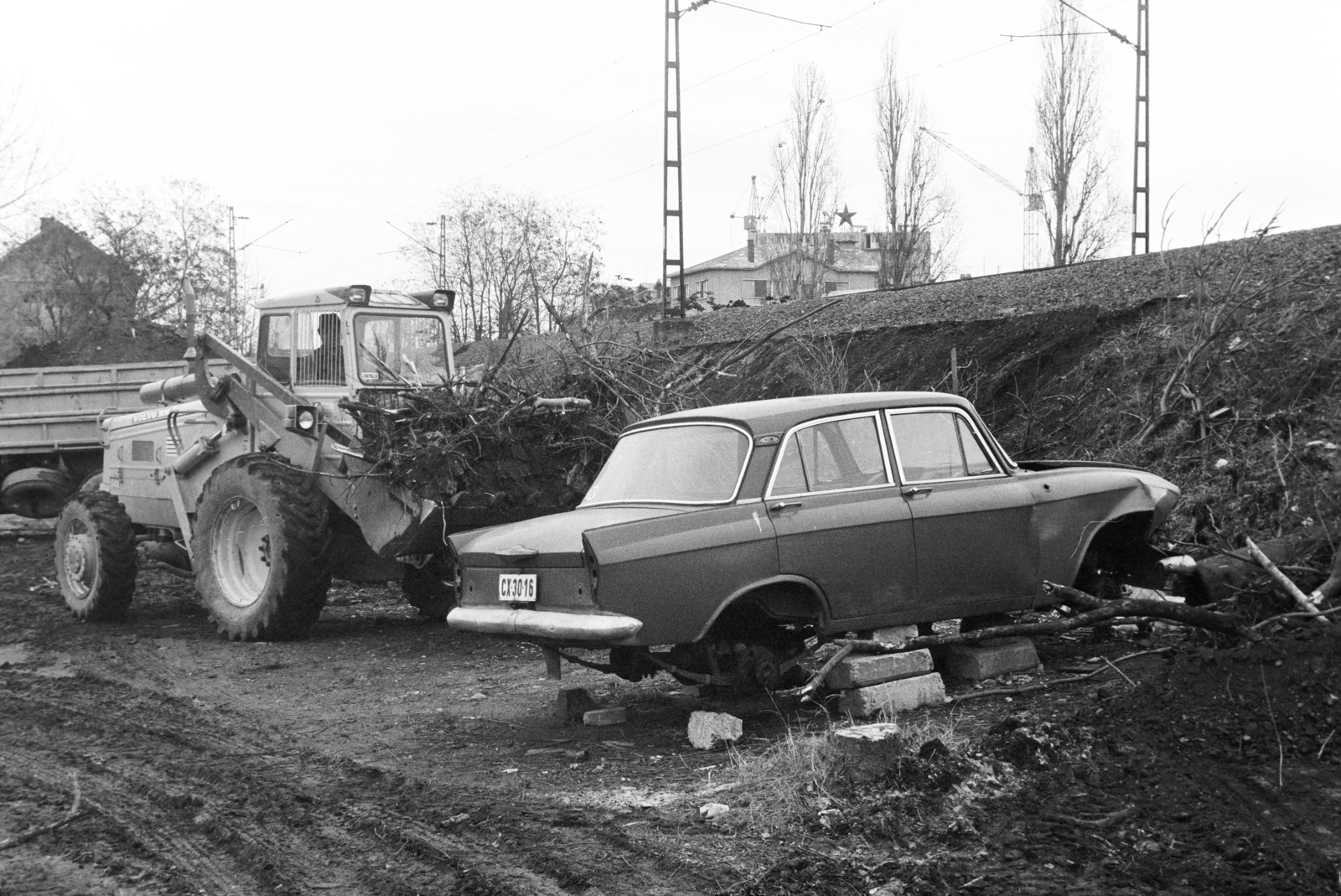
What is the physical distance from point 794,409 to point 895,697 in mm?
1607

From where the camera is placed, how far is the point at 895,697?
6.58 meters

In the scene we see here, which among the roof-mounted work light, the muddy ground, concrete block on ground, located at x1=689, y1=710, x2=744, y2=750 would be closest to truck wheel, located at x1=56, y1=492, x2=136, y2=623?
the roof-mounted work light

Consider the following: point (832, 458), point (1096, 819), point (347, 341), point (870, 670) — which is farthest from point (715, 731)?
point (347, 341)

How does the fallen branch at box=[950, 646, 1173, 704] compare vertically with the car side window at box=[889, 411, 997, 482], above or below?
below

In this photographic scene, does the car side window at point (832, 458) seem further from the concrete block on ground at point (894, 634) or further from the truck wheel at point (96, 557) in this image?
the truck wheel at point (96, 557)

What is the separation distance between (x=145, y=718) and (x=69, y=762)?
1.06 m

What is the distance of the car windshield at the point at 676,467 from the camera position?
22.1ft

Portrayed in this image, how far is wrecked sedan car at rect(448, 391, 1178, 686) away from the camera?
20.5 feet

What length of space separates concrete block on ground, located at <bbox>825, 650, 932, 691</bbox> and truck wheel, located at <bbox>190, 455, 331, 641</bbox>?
4.72 m

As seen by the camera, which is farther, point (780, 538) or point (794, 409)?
point (794, 409)

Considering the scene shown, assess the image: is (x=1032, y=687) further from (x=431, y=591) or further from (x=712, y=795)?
(x=431, y=591)

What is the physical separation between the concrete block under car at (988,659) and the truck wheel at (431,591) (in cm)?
506

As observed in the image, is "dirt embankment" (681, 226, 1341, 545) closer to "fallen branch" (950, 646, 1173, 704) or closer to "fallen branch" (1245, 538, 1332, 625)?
"fallen branch" (1245, 538, 1332, 625)

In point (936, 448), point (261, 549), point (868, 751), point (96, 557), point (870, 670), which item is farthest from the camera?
point (96, 557)
